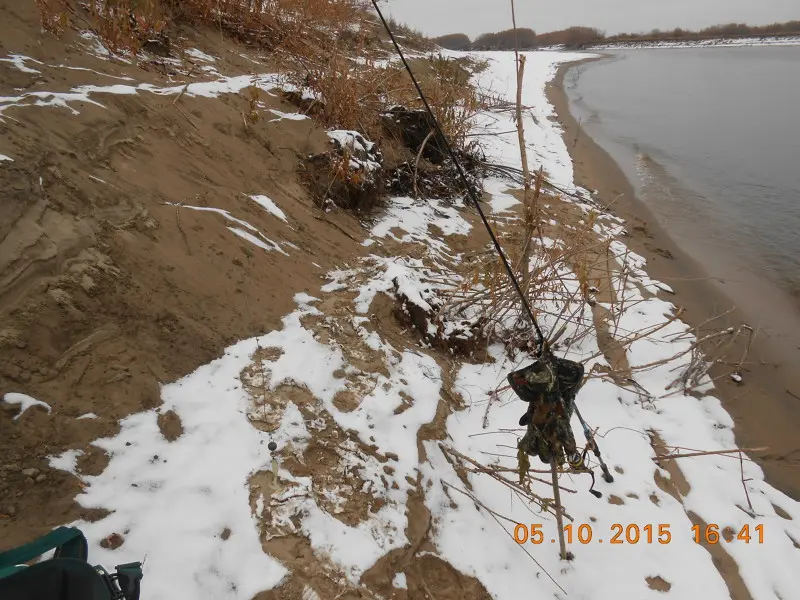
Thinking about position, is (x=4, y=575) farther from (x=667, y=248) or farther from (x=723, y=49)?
(x=723, y=49)

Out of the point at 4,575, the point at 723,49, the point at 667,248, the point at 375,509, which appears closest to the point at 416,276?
the point at 375,509

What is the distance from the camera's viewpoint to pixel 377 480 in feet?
6.13

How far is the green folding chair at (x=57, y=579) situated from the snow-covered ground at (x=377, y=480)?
0.22m

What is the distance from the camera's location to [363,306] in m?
2.70

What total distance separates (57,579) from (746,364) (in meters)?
4.05

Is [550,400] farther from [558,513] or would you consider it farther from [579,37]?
[579,37]

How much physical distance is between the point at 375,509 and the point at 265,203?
2.05 metres

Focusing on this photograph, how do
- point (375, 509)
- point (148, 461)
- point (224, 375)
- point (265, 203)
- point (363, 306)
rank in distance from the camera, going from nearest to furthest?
1. point (148, 461)
2. point (375, 509)
3. point (224, 375)
4. point (363, 306)
5. point (265, 203)

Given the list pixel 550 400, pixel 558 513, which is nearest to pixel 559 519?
pixel 558 513

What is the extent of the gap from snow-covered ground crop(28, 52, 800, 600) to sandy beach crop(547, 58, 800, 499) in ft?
0.46

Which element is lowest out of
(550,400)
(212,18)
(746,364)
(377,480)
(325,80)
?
(746,364)

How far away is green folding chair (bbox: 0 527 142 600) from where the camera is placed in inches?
40.3

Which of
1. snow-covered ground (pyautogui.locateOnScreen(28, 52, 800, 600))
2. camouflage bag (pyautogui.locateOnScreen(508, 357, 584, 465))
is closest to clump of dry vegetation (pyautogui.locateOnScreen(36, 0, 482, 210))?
snow-covered ground (pyautogui.locateOnScreen(28, 52, 800, 600))

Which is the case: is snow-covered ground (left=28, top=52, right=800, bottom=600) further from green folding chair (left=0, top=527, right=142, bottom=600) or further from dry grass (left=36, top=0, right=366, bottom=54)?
dry grass (left=36, top=0, right=366, bottom=54)
